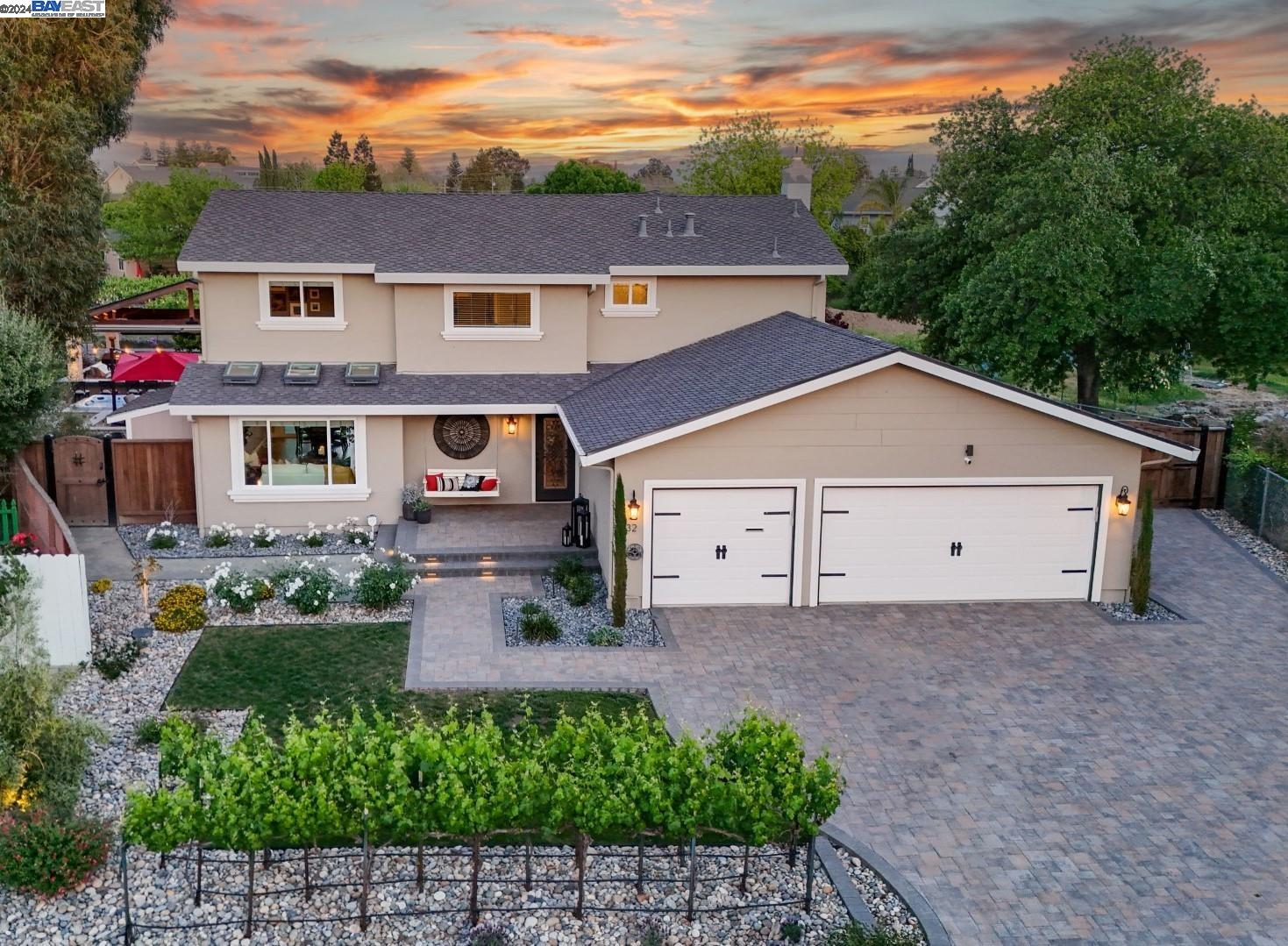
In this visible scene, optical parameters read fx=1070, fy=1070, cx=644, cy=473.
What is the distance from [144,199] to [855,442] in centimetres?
6810

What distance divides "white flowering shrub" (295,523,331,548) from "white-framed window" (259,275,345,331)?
3859 mm

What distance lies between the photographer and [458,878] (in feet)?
29.2

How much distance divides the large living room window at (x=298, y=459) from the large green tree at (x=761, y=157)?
147 feet

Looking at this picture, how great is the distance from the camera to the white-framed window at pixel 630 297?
21125 millimetres

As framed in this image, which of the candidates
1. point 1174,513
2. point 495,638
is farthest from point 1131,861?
point 1174,513

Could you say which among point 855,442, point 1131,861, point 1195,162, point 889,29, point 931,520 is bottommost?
point 1131,861

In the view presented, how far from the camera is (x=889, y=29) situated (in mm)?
33406

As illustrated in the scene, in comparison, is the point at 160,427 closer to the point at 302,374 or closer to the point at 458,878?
the point at 302,374

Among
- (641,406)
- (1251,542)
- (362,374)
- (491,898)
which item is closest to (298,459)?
(362,374)

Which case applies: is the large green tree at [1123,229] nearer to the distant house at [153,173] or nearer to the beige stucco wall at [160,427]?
the beige stucco wall at [160,427]

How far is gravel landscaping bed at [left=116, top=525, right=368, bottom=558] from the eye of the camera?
18281 mm

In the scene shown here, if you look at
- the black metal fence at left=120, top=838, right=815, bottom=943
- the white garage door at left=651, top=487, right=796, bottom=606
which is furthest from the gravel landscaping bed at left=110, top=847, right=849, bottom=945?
the white garage door at left=651, top=487, right=796, bottom=606

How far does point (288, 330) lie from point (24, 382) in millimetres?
4814

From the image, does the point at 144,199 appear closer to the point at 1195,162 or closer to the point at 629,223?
the point at 629,223
